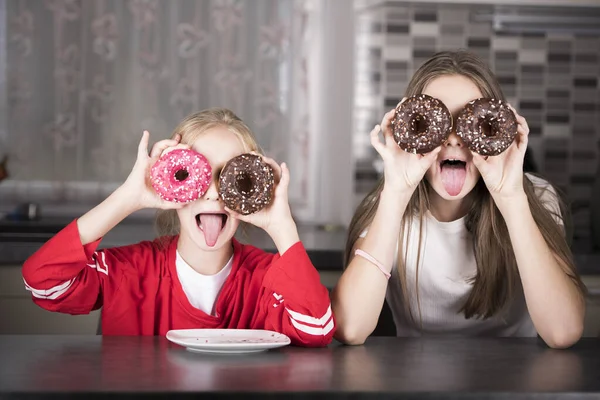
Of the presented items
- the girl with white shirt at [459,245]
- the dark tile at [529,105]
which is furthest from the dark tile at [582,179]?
the girl with white shirt at [459,245]

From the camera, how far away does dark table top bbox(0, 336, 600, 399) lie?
1.01m

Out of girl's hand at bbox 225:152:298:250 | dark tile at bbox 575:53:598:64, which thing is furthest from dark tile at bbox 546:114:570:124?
girl's hand at bbox 225:152:298:250

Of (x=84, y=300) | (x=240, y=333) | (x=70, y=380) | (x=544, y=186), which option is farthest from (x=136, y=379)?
(x=544, y=186)

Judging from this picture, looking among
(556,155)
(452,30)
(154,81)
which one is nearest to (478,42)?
(452,30)

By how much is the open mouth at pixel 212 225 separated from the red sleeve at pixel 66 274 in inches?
7.4

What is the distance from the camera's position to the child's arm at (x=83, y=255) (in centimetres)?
137

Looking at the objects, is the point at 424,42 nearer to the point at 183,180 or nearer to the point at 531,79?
the point at 531,79

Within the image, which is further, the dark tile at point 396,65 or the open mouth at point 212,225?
the dark tile at point 396,65

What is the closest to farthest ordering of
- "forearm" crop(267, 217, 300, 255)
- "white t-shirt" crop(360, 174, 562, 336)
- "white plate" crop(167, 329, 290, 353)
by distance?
"white plate" crop(167, 329, 290, 353) < "forearm" crop(267, 217, 300, 255) < "white t-shirt" crop(360, 174, 562, 336)

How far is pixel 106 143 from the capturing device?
9.88ft

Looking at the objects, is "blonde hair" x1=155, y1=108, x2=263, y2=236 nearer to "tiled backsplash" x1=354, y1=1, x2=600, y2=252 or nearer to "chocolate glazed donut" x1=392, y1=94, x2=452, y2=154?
"chocolate glazed donut" x1=392, y1=94, x2=452, y2=154

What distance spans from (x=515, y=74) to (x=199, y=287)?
1.79 meters

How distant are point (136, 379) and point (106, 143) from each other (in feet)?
6.86

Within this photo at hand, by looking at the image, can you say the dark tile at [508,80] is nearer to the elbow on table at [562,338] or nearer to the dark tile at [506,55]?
the dark tile at [506,55]
